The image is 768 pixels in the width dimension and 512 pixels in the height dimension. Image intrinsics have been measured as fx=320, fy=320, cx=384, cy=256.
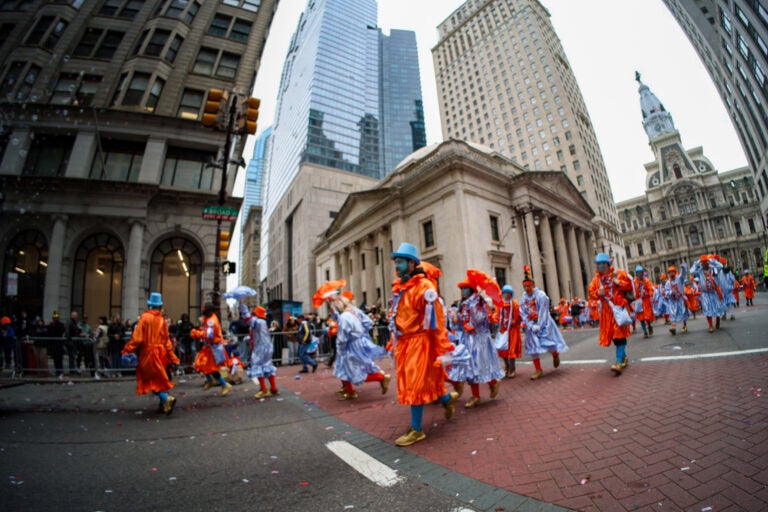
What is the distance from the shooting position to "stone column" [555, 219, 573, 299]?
109 ft

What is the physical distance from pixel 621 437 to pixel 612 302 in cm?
372

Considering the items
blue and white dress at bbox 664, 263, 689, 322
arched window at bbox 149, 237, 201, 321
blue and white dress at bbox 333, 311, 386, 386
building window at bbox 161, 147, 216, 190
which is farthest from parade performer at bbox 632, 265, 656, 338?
building window at bbox 161, 147, 216, 190

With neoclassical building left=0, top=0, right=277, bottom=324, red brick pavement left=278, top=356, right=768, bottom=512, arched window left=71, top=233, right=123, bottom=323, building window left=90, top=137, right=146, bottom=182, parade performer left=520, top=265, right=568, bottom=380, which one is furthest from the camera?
building window left=90, top=137, right=146, bottom=182

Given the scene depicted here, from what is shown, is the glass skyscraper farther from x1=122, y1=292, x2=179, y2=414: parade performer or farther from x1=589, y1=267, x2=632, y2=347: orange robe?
x1=589, y1=267, x2=632, y2=347: orange robe

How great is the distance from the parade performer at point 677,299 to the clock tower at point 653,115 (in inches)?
4003

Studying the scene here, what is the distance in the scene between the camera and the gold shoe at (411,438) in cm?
364

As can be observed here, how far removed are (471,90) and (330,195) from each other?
51069 mm

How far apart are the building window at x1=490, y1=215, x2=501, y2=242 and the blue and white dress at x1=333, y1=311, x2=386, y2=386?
2498cm

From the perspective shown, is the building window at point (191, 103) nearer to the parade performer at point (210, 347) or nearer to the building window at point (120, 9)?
the parade performer at point (210, 347)

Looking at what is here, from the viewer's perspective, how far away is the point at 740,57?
28859 mm

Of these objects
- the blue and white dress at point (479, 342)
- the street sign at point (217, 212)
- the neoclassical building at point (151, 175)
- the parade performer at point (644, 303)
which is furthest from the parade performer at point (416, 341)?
the parade performer at point (644, 303)

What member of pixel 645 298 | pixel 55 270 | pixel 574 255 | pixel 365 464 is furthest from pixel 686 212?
pixel 55 270

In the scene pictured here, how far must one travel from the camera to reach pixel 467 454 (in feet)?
10.6

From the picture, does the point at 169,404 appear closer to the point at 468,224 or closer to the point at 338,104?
the point at 468,224
